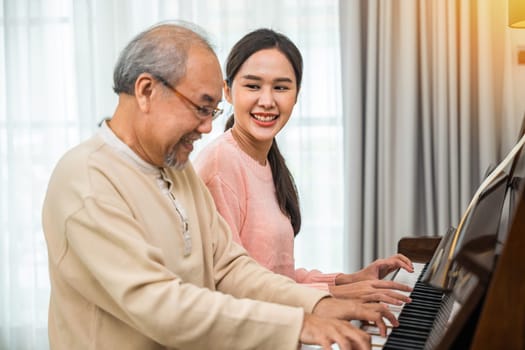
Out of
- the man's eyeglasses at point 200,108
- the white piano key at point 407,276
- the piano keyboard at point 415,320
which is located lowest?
the white piano key at point 407,276

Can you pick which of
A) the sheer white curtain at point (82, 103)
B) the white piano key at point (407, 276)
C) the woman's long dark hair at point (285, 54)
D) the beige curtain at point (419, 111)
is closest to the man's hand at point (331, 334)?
the white piano key at point (407, 276)

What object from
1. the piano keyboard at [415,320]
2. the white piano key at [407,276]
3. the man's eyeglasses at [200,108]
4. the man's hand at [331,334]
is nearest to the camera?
the man's hand at [331,334]

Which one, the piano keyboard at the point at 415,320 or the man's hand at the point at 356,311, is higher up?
the man's hand at the point at 356,311

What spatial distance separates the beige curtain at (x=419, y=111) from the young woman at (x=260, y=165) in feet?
4.77

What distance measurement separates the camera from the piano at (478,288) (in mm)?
912

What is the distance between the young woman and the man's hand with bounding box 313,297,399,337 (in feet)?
1.68

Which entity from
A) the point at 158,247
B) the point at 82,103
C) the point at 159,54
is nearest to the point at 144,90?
the point at 159,54

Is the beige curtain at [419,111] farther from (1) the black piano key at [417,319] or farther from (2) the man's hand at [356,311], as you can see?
(2) the man's hand at [356,311]

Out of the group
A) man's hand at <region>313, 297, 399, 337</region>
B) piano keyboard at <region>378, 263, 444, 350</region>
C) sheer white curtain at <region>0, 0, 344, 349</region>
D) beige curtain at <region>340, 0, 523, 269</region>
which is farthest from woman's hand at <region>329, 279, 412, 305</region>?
sheer white curtain at <region>0, 0, 344, 349</region>

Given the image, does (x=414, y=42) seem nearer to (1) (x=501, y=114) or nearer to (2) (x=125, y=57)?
(1) (x=501, y=114)

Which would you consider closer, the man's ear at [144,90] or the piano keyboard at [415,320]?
the piano keyboard at [415,320]

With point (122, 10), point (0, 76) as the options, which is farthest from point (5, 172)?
point (122, 10)

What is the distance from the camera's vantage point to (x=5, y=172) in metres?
4.18

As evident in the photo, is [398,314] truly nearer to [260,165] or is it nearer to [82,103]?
[260,165]
